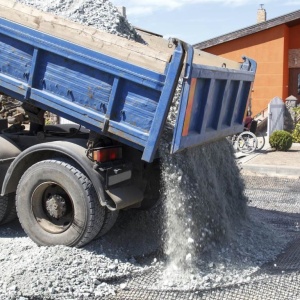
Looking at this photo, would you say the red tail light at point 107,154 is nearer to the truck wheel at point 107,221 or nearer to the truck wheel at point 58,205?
the truck wheel at point 58,205

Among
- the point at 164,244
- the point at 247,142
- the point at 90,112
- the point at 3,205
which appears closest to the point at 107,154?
the point at 90,112

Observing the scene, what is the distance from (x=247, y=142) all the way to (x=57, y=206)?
30.7 feet

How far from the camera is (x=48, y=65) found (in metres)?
5.07

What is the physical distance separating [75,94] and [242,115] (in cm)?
217

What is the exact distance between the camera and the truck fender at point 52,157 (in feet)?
16.1

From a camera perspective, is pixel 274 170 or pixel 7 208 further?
pixel 274 170

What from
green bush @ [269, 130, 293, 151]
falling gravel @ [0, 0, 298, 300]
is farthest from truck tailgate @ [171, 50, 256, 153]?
green bush @ [269, 130, 293, 151]

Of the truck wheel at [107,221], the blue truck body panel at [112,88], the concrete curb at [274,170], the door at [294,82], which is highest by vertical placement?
the door at [294,82]

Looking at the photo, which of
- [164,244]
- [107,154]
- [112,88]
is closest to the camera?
[112,88]

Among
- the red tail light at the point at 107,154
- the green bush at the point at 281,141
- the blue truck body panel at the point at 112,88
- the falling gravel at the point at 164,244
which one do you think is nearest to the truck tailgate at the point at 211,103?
the blue truck body panel at the point at 112,88

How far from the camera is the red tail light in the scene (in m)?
4.94

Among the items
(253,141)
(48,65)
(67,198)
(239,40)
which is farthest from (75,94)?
(239,40)

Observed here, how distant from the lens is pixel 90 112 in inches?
193

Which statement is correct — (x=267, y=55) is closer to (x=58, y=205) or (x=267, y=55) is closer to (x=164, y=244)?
(x=164, y=244)
